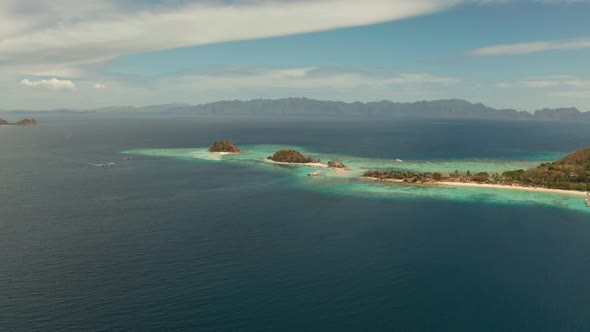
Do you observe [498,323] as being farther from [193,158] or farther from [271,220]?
[193,158]

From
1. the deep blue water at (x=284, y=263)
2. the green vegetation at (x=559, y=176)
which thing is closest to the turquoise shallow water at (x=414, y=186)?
the deep blue water at (x=284, y=263)

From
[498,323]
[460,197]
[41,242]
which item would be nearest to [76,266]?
[41,242]

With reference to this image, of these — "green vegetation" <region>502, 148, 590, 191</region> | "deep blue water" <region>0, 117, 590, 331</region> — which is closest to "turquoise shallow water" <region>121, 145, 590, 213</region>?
"deep blue water" <region>0, 117, 590, 331</region>

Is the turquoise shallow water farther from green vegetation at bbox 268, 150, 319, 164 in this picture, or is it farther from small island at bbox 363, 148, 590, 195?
green vegetation at bbox 268, 150, 319, 164

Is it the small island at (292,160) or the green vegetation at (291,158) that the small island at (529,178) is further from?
the green vegetation at (291,158)

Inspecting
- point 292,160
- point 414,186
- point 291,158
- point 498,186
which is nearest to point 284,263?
point 414,186

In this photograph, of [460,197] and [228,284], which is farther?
[460,197]
